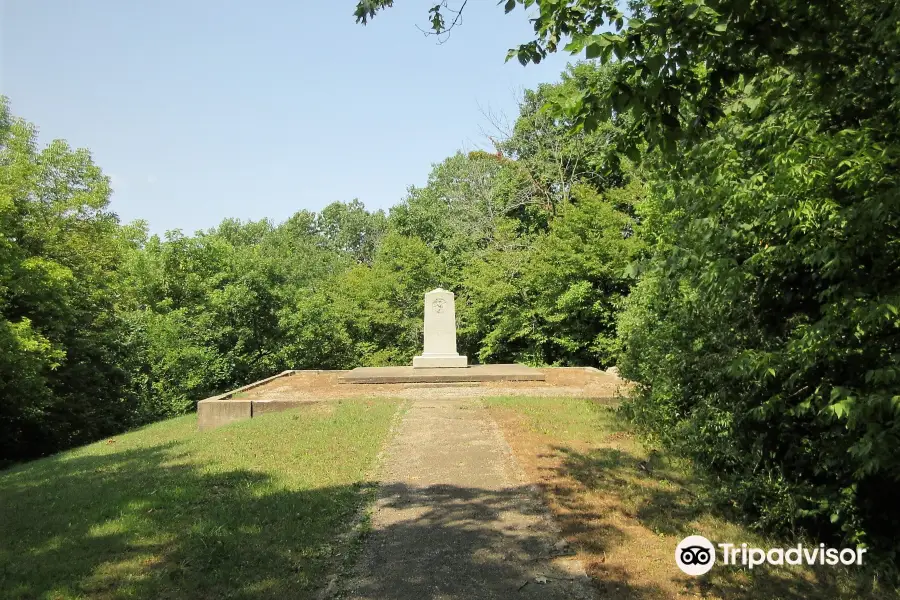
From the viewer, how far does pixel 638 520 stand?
546cm

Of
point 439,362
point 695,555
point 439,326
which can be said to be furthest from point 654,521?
point 439,326

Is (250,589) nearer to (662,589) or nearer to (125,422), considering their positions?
(662,589)

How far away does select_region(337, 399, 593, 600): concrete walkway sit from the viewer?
414 cm

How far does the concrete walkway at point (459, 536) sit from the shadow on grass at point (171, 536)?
0.43 meters

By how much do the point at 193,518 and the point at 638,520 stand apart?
153 inches

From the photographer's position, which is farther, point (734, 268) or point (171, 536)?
point (171, 536)

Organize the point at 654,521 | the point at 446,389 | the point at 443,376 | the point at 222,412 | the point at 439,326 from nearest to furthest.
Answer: the point at 654,521 < the point at 222,412 < the point at 446,389 < the point at 443,376 < the point at 439,326

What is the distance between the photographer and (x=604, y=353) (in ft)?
77.3

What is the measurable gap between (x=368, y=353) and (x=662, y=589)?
2589 centimetres

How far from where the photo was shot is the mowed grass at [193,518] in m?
4.22

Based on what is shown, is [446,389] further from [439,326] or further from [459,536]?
[459,536]

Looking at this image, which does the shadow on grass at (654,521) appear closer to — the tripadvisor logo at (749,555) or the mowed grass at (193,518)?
the tripadvisor logo at (749,555)

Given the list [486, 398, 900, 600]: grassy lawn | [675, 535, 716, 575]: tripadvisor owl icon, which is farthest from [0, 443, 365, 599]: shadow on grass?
[675, 535, 716, 575]: tripadvisor owl icon

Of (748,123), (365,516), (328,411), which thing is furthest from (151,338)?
(748,123)
